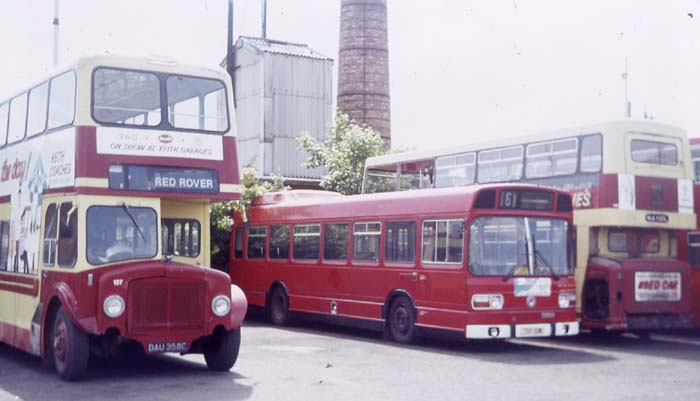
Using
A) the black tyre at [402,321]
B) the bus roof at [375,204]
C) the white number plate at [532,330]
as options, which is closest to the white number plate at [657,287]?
the white number plate at [532,330]

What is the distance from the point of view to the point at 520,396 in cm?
1096

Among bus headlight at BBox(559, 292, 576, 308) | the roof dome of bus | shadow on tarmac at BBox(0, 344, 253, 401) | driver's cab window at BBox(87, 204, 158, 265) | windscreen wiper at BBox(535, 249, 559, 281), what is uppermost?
the roof dome of bus

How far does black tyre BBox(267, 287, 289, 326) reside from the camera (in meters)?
21.7

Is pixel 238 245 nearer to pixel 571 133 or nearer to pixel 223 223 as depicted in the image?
pixel 223 223

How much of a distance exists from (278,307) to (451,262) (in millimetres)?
6973

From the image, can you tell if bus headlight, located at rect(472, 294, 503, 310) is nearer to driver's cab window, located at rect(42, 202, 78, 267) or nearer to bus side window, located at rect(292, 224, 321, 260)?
bus side window, located at rect(292, 224, 321, 260)

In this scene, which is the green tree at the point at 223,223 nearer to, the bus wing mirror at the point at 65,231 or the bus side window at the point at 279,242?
the bus side window at the point at 279,242

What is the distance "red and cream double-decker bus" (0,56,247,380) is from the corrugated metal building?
26.3 meters

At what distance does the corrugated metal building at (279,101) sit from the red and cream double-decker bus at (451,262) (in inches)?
789

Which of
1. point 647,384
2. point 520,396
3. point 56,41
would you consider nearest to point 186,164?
point 520,396

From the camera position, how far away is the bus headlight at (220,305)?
12570mm

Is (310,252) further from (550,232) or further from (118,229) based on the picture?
→ (118,229)

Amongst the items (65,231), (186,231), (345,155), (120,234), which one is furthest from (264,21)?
(120,234)

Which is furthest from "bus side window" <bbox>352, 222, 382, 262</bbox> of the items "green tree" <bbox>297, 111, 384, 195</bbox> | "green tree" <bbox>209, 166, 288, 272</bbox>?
"green tree" <bbox>297, 111, 384, 195</bbox>
